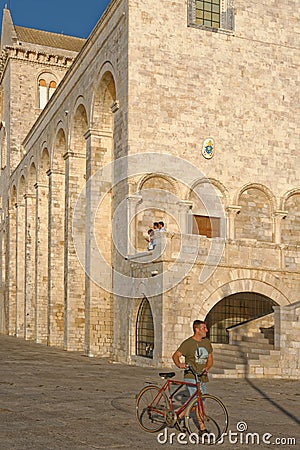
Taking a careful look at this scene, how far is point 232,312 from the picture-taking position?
20578mm

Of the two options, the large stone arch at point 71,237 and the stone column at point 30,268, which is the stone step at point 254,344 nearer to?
the large stone arch at point 71,237

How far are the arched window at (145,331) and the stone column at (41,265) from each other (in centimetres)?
1438

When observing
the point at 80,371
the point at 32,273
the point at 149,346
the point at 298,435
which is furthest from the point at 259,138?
the point at 32,273

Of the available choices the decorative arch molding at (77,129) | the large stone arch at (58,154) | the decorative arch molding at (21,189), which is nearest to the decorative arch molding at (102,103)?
the decorative arch molding at (77,129)

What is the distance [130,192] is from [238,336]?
218 inches

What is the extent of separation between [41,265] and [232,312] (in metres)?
14.9

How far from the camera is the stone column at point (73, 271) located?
25109 millimetres

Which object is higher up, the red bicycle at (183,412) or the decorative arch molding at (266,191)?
the decorative arch molding at (266,191)

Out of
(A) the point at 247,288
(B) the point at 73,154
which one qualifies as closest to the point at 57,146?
(B) the point at 73,154

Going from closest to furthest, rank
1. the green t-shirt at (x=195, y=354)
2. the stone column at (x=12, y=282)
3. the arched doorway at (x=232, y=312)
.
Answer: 1. the green t-shirt at (x=195, y=354)
2. the arched doorway at (x=232, y=312)
3. the stone column at (x=12, y=282)

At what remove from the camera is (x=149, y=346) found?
18250mm

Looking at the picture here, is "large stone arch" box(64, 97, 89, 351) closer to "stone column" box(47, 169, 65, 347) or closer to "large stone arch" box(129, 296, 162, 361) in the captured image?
"stone column" box(47, 169, 65, 347)

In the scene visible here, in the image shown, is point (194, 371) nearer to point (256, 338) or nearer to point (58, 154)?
point (256, 338)

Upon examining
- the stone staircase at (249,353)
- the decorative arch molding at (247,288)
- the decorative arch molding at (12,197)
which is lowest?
the stone staircase at (249,353)
